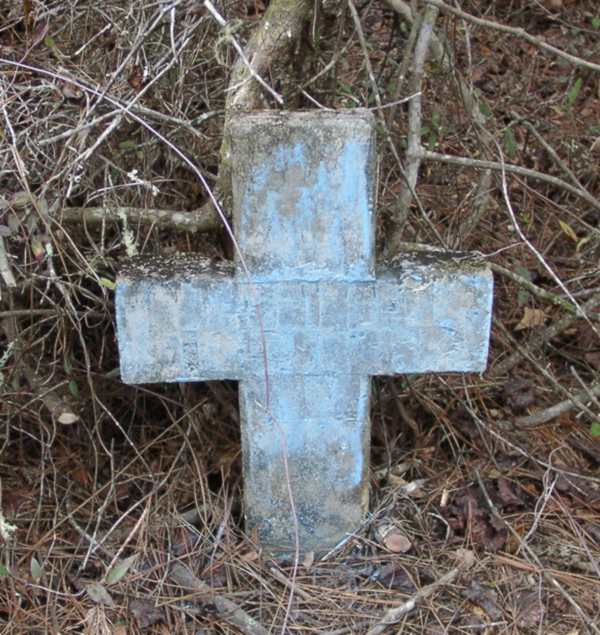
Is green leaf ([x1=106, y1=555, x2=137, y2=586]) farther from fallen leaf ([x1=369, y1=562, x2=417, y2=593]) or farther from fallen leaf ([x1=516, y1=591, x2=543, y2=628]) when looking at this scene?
fallen leaf ([x1=516, y1=591, x2=543, y2=628])

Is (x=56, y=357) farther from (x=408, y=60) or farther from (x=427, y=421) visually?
(x=408, y=60)

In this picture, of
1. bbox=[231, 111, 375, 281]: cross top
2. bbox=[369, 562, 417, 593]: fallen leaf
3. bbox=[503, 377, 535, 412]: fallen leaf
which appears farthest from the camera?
bbox=[503, 377, 535, 412]: fallen leaf

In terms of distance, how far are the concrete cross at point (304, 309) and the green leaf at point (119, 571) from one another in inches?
15.1

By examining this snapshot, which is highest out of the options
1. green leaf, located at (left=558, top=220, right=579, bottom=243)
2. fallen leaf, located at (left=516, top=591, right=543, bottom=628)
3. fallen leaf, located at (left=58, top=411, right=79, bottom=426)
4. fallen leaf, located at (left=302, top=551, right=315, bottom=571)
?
green leaf, located at (left=558, top=220, right=579, bottom=243)

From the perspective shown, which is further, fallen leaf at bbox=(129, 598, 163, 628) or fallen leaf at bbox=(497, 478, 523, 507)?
fallen leaf at bbox=(497, 478, 523, 507)

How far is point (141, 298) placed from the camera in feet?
6.86

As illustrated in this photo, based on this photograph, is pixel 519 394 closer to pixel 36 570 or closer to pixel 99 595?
pixel 99 595

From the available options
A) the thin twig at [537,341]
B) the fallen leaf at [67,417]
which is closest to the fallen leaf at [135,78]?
the fallen leaf at [67,417]

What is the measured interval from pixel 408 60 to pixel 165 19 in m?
0.65

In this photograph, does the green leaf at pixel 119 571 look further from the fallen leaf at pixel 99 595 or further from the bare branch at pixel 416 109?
the bare branch at pixel 416 109

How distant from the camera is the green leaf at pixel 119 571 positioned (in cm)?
222

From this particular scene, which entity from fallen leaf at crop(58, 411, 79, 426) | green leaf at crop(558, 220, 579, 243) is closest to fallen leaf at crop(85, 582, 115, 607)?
fallen leaf at crop(58, 411, 79, 426)

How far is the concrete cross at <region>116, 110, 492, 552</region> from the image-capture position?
1.94 metres

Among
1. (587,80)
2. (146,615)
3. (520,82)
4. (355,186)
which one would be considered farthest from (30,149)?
(587,80)
